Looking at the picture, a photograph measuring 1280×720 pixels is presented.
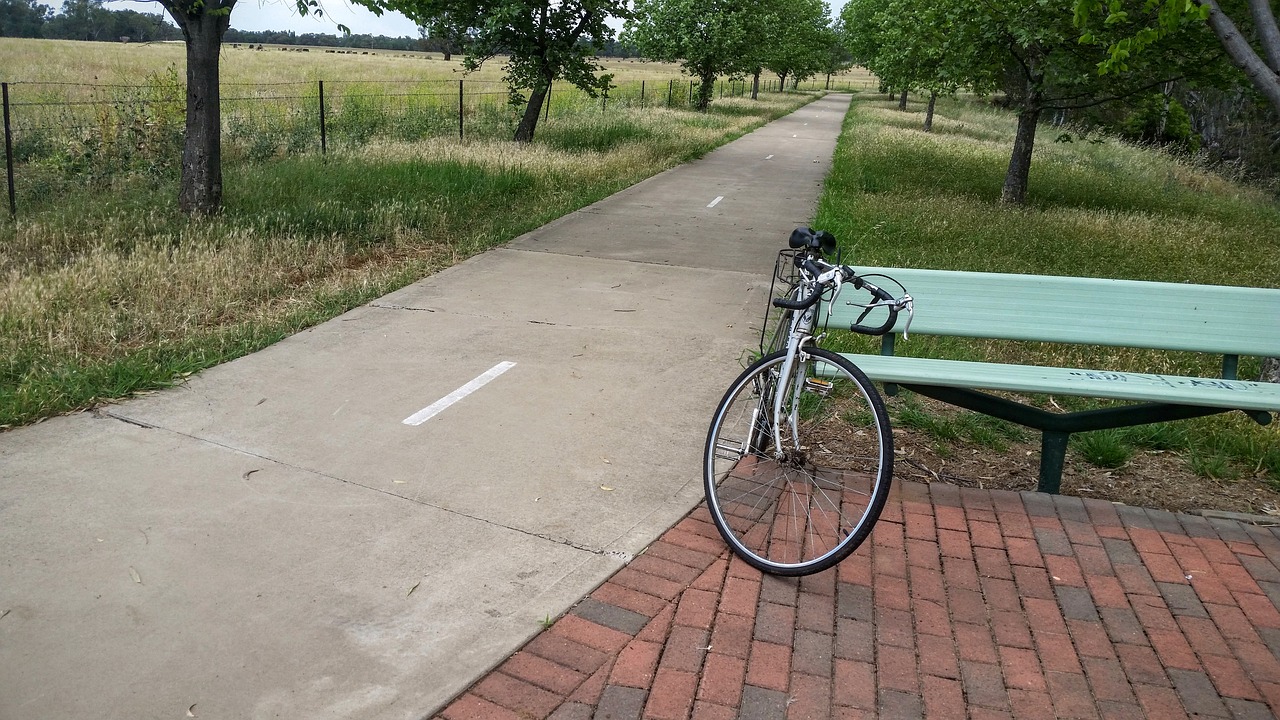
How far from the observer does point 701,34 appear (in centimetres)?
3716

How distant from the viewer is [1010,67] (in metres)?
16.2

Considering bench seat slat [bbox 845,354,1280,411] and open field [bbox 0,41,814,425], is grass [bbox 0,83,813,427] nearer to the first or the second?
open field [bbox 0,41,814,425]

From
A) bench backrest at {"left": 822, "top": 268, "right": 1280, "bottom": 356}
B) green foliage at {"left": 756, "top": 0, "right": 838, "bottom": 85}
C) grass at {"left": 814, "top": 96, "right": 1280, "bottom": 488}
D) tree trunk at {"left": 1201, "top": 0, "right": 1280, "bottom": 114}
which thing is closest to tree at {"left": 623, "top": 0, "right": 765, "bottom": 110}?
green foliage at {"left": 756, "top": 0, "right": 838, "bottom": 85}

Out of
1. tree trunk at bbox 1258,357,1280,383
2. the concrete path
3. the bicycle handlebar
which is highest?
the bicycle handlebar

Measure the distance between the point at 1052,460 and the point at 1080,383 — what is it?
1.41ft

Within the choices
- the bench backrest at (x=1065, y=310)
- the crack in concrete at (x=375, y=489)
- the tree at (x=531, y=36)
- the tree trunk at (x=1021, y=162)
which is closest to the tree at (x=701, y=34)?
the tree at (x=531, y=36)

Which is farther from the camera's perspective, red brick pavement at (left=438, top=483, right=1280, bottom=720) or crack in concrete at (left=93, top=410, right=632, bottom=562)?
crack in concrete at (left=93, top=410, right=632, bottom=562)

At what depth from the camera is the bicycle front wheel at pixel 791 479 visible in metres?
3.79

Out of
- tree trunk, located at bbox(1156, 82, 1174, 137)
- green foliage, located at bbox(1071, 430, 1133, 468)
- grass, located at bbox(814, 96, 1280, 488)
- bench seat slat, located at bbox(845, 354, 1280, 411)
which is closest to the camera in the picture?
bench seat slat, located at bbox(845, 354, 1280, 411)

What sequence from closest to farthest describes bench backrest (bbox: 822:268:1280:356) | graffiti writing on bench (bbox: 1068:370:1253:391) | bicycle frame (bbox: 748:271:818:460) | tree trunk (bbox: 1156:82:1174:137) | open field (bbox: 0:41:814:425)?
bicycle frame (bbox: 748:271:818:460) < graffiti writing on bench (bbox: 1068:370:1253:391) < bench backrest (bbox: 822:268:1280:356) < open field (bbox: 0:41:814:425) < tree trunk (bbox: 1156:82:1174:137)

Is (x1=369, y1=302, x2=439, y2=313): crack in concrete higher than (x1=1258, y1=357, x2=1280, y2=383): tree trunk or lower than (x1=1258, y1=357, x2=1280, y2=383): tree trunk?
lower

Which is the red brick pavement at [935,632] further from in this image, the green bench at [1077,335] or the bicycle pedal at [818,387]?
Answer: the bicycle pedal at [818,387]

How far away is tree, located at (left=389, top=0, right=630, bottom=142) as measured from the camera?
19250mm

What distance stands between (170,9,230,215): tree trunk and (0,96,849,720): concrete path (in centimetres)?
400
